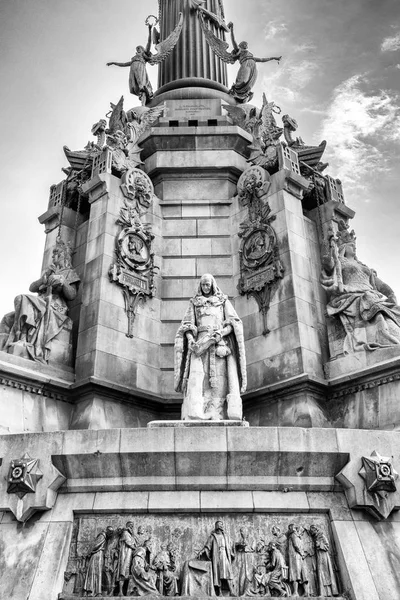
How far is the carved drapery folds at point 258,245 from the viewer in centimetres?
1659

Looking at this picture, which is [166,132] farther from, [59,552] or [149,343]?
[59,552]

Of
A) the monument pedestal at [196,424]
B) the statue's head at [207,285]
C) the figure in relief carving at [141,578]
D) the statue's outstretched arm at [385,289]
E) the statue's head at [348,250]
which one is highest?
the statue's head at [348,250]

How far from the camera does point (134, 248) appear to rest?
57.1 ft

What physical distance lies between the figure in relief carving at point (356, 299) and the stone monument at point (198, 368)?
56mm

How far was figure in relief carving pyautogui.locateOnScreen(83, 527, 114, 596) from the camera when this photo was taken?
912cm

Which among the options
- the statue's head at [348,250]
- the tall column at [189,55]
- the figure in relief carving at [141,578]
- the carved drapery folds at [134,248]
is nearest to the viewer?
the figure in relief carving at [141,578]

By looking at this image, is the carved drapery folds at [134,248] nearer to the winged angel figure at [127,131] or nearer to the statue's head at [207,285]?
the winged angel figure at [127,131]

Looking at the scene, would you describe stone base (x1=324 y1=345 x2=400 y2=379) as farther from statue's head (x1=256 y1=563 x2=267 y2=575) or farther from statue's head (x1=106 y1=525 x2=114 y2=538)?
statue's head (x1=106 y1=525 x2=114 y2=538)

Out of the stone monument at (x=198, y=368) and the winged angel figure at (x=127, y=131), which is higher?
the winged angel figure at (x=127, y=131)

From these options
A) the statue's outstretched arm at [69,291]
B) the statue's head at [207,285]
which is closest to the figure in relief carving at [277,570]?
the statue's head at [207,285]

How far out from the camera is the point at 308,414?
562 inches

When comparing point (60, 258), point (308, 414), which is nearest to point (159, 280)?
point (60, 258)

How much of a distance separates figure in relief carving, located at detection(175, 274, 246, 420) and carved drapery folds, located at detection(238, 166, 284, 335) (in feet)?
11.6

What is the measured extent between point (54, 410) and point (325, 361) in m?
6.79
